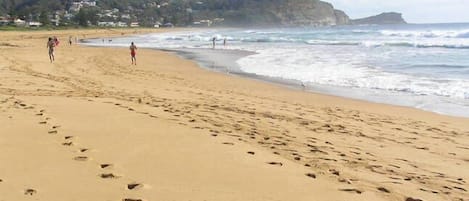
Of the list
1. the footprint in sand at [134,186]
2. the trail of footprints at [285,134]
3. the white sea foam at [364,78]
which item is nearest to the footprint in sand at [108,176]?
the footprint in sand at [134,186]

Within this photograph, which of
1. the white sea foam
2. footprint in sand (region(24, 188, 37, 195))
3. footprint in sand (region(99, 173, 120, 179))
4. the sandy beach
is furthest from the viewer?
the white sea foam

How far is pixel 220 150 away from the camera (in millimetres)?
6090

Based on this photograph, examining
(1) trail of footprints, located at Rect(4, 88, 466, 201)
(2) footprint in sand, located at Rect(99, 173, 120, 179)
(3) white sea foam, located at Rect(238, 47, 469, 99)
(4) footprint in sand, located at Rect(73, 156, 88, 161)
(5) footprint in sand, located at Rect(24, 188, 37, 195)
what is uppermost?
(5) footprint in sand, located at Rect(24, 188, 37, 195)

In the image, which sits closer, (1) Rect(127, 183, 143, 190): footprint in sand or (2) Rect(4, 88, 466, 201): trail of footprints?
(1) Rect(127, 183, 143, 190): footprint in sand

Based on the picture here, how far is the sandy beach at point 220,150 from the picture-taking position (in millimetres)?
4484

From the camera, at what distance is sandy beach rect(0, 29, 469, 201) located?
448 cm

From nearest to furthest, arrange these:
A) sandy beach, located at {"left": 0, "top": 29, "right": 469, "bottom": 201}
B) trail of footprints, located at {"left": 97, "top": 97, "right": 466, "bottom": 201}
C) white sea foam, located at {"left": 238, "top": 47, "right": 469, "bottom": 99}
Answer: sandy beach, located at {"left": 0, "top": 29, "right": 469, "bottom": 201}, trail of footprints, located at {"left": 97, "top": 97, "right": 466, "bottom": 201}, white sea foam, located at {"left": 238, "top": 47, "right": 469, "bottom": 99}

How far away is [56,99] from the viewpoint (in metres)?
10.6

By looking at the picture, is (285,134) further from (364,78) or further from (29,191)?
(364,78)

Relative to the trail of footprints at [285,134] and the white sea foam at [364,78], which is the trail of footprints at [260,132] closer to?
the trail of footprints at [285,134]

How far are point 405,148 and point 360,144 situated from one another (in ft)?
2.11

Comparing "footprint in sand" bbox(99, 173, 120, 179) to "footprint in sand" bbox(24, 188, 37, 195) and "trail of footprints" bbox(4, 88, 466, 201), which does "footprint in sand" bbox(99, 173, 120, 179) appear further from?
"footprint in sand" bbox(24, 188, 37, 195)

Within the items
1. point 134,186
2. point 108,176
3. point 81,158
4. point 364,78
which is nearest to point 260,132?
point 81,158

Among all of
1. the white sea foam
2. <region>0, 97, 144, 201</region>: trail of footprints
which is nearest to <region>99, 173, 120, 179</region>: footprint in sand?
<region>0, 97, 144, 201</region>: trail of footprints
